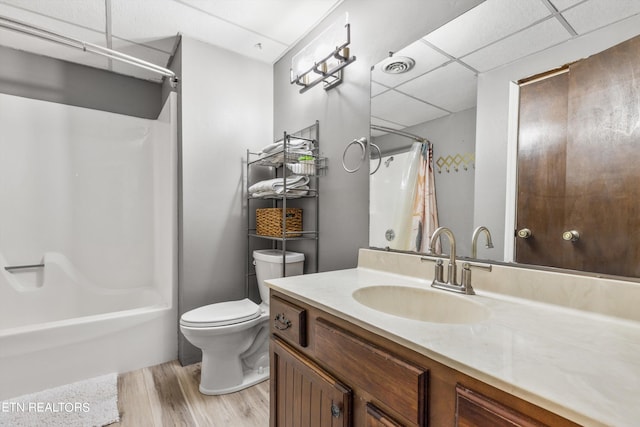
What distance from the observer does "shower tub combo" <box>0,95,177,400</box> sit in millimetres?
1768

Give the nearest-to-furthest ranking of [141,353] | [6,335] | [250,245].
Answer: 1. [6,335]
2. [141,353]
3. [250,245]

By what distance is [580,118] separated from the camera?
0.81 meters

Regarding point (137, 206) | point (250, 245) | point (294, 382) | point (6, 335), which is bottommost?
point (6, 335)

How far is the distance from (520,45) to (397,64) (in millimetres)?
516

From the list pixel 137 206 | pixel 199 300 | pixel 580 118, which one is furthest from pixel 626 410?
pixel 137 206

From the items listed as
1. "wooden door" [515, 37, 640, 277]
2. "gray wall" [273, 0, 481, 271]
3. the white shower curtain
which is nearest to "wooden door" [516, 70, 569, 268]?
"wooden door" [515, 37, 640, 277]

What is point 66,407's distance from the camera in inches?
61.2

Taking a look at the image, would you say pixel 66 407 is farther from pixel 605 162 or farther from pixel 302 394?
pixel 605 162

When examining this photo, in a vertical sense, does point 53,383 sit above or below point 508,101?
below

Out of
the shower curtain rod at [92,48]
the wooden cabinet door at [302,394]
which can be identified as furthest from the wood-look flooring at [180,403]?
the shower curtain rod at [92,48]

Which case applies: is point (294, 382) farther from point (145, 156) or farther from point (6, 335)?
point (145, 156)

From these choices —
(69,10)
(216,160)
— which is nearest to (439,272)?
(216,160)

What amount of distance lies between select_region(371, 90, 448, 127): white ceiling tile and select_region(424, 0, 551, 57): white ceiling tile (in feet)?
0.73

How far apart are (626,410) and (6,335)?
248 centimetres
